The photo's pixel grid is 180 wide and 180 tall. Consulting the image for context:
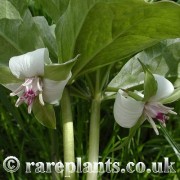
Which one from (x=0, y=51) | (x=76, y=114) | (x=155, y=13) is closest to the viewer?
(x=155, y=13)

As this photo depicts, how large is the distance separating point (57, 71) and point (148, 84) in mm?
150

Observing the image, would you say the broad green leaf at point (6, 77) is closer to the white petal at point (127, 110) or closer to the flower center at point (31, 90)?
the flower center at point (31, 90)

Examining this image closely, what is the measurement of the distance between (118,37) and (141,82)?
163 mm

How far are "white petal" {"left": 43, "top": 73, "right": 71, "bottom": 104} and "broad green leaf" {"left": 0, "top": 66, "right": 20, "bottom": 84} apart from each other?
5 centimetres

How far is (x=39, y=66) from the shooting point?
0.73m

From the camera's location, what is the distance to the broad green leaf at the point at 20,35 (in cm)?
79

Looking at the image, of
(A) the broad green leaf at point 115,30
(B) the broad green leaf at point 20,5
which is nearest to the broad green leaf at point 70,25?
(A) the broad green leaf at point 115,30

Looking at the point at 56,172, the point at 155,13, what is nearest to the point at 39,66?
the point at 155,13

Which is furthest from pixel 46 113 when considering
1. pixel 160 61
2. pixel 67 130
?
pixel 160 61

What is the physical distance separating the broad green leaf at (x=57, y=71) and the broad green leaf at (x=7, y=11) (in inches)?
6.5

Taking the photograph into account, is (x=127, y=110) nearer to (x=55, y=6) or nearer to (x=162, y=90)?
(x=162, y=90)

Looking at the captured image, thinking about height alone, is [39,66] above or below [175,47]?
below

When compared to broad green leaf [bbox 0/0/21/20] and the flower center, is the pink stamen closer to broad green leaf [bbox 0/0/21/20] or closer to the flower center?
the flower center

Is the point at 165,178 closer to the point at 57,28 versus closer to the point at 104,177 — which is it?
the point at 104,177
